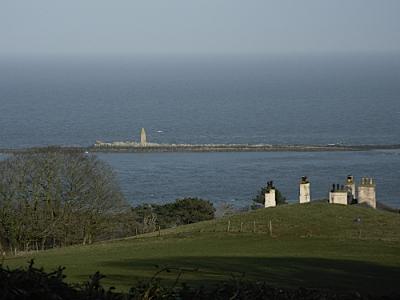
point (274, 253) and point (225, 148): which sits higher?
point (274, 253)

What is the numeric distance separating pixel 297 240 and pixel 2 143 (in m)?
96.3

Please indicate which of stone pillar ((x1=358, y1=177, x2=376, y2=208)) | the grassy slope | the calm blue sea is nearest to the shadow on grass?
the grassy slope

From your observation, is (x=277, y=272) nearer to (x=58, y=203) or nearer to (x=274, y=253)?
(x=274, y=253)

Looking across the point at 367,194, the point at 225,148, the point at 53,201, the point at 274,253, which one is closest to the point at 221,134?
the point at 225,148

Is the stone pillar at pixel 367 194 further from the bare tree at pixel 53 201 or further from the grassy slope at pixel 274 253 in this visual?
the bare tree at pixel 53 201

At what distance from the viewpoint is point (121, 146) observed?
11612 cm

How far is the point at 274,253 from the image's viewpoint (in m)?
21.4

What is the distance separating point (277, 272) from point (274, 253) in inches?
172

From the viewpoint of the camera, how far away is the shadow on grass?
15055 mm

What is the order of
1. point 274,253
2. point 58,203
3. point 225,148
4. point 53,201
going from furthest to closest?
point 225,148
point 58,203
point 53,201
point 274,253

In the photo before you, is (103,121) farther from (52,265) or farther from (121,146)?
(52,265)

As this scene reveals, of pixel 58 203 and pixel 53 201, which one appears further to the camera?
pixel 58 203

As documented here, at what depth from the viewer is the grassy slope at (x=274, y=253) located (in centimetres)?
1620

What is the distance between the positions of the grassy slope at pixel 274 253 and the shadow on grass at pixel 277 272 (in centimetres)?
1
